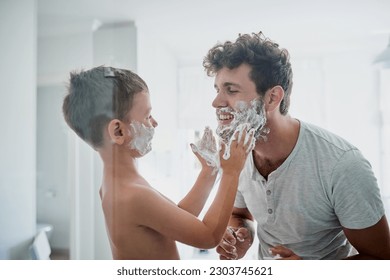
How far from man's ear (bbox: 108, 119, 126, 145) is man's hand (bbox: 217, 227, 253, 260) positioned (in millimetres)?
410

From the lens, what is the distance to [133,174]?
3.13 ft

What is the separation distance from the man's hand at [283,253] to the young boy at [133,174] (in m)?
0.18

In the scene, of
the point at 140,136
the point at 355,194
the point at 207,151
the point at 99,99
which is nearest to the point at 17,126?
the point at 99,99

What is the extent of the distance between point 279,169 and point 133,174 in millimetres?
420

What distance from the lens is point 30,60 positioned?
108 centimetres

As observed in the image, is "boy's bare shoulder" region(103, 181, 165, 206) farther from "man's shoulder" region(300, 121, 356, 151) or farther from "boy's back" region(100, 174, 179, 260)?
"man's shoulder" region(300, 121, 356, 151)

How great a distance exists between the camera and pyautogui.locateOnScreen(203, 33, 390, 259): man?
2.99 ft

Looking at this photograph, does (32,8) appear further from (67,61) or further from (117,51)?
(117,51)

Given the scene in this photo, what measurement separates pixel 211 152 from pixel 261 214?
236 millimetres

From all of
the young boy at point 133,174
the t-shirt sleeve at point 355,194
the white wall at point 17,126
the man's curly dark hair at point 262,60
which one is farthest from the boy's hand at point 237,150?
the white wall at point 17,126

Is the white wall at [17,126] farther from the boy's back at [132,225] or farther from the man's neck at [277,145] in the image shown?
the man's neck at [277,145]

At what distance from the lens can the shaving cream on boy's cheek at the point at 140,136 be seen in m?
0.95
